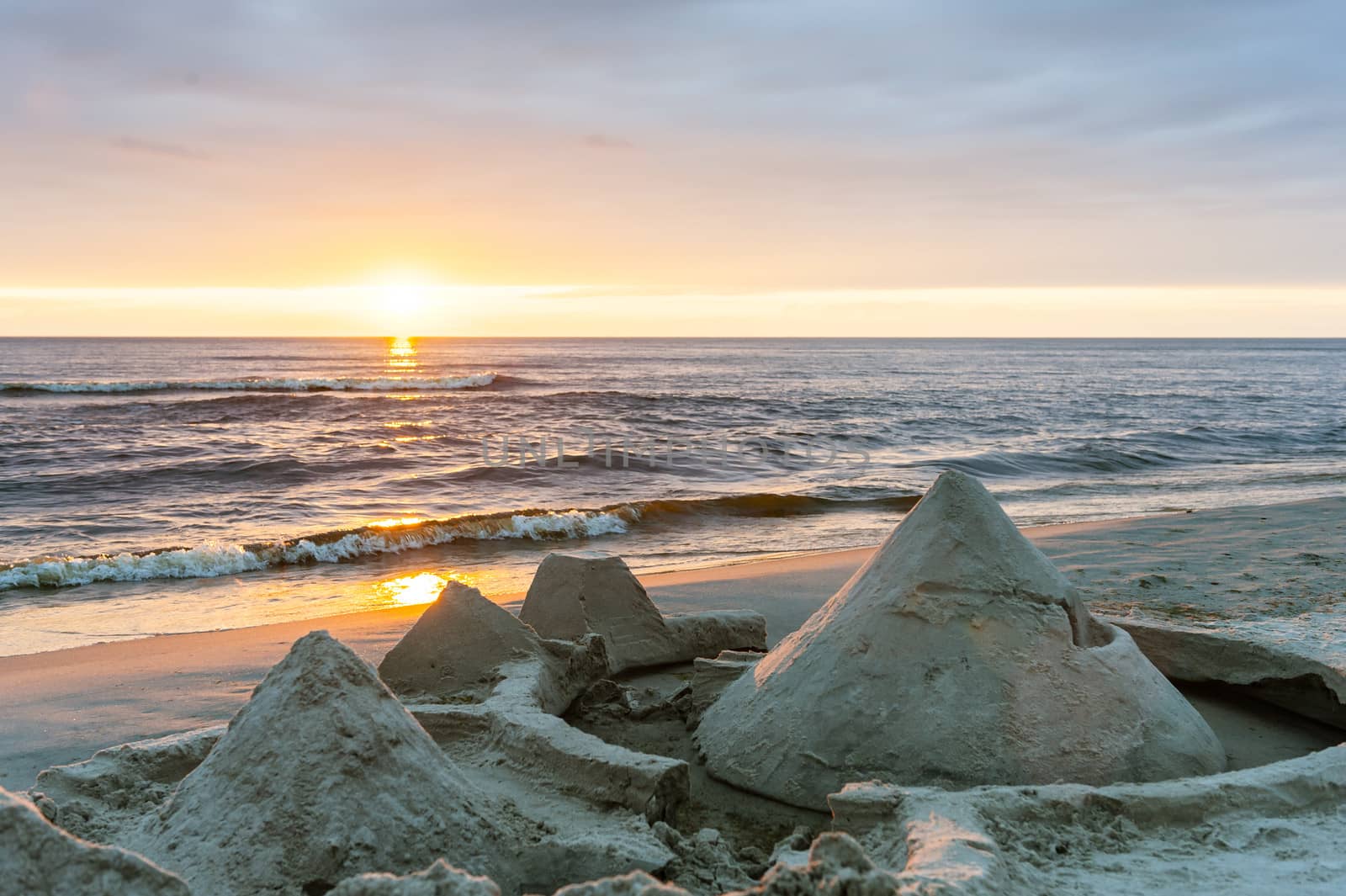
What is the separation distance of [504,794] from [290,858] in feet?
2.81

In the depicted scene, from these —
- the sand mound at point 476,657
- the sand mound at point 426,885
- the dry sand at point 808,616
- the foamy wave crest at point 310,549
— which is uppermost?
the sand mound at point 426,885

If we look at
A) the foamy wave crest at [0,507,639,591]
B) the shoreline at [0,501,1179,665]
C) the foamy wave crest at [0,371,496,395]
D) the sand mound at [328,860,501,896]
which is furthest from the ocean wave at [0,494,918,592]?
the foamy wave crest at [0,371,496,395]

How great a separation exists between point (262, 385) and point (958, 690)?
33996 mm

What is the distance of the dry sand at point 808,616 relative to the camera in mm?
4551

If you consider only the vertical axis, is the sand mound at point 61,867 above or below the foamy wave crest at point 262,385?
above

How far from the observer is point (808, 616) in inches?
275

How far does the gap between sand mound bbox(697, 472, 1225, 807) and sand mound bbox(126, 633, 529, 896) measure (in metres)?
1.20

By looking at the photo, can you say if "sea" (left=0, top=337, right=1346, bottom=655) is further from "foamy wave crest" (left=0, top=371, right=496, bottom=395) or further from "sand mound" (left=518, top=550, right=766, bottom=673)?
"sand mound" (left=518, top=550, right=766, bottom=673)

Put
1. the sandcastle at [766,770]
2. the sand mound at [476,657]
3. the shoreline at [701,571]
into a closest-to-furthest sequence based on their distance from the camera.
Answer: the sandcastle at [766,770], the sand mound at [476,657], the shoreline at [701,571]

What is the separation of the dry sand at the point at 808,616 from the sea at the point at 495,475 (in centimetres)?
99

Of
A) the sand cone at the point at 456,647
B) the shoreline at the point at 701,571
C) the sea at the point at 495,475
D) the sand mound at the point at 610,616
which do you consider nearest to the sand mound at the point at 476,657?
the sand cone at the point at 456,647

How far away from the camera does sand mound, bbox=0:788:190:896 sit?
2.01 m

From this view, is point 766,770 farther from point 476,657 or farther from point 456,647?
point 456,647

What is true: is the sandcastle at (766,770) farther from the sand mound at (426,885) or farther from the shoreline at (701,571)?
the shoreline at (701,571)
